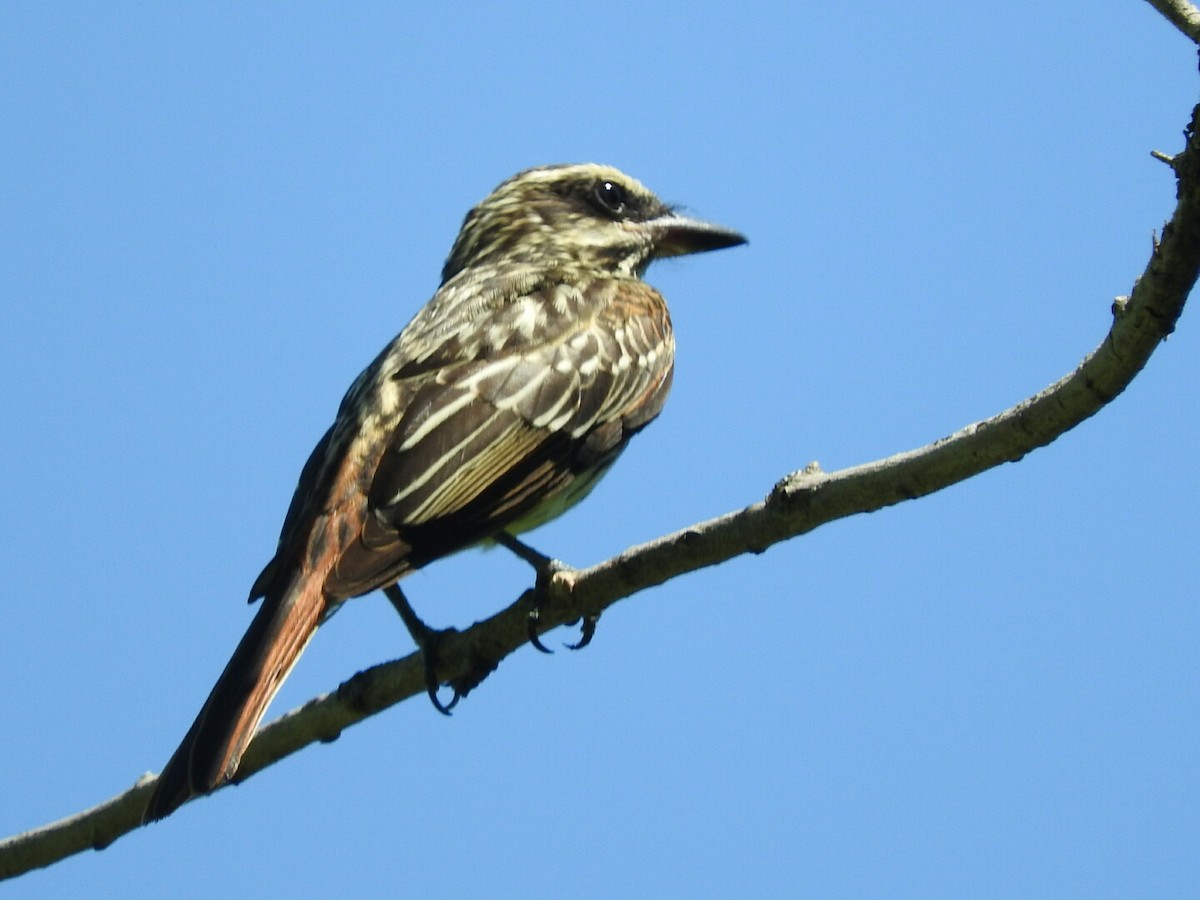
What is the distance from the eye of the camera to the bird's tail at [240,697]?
4488mm

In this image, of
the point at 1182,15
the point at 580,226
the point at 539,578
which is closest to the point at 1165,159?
the point at 1182,15

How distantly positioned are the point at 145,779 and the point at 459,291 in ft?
9.48

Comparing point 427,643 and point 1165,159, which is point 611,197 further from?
point 1165,159

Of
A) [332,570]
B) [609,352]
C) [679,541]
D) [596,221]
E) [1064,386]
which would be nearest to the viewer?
[1064,386]

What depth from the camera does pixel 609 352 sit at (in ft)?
20.7

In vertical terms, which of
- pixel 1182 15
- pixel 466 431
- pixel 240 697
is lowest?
pixel 240 697

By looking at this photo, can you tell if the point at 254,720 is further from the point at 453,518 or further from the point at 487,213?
the point at 487,213

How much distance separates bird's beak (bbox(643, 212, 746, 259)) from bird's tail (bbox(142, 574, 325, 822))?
3518mm

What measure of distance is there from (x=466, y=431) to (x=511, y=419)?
227mm

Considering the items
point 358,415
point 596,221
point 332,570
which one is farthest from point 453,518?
point 596,221

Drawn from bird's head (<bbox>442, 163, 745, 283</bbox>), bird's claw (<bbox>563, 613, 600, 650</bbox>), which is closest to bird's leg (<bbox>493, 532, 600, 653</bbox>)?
bird's claw (<bbox>563, 613, 600, 650</bbox>)

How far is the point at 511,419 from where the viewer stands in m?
5.60

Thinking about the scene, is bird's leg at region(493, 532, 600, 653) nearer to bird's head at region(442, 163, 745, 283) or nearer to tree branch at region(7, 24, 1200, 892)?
tree branch at region(7, 24, 1200, 892)

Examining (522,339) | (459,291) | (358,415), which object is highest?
(459,291)
